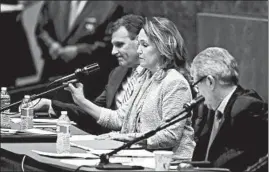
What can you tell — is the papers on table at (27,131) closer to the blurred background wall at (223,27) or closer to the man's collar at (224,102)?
the man's collar at (224,102)

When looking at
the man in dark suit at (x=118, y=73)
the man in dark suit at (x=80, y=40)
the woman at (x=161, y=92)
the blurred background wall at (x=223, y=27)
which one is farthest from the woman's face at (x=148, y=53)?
the man in dark suit at (x=80, y=40)

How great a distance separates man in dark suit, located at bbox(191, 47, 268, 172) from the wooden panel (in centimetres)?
213

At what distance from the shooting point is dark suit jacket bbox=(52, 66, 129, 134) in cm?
597

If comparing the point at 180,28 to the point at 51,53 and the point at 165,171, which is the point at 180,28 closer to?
the point at 51,53

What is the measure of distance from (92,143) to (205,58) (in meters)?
0.95

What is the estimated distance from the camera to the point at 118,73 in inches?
237

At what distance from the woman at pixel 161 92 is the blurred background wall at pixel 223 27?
5.10 feet

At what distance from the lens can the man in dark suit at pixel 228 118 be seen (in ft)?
13.1

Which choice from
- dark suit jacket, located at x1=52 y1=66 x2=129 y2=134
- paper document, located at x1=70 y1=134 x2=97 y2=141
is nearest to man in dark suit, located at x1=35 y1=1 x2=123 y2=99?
dark suit jacket, located at x1=52 y1=66 x2=129 y2=134

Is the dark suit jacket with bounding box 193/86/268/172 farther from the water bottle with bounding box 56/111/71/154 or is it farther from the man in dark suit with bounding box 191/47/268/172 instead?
the water bottle with bounding box 56/111/71/154

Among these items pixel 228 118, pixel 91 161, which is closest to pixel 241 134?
pixel 228 118

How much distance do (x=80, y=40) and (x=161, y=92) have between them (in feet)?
9.27

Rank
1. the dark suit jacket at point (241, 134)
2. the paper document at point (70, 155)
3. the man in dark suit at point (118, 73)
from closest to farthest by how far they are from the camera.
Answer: the dark suit jacket at point (241, 134), the paper document at point (70, 155), the man in dark suit at point (118, 73)

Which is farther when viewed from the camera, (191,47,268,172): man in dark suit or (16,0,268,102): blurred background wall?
(16,0,268,102): blurred background wall
